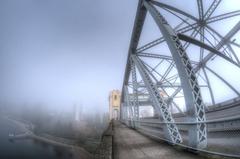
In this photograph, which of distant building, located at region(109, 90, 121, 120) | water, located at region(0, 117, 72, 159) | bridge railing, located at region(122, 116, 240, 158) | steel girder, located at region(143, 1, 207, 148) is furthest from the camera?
distant building, located at region(109, 90, 121, 120)

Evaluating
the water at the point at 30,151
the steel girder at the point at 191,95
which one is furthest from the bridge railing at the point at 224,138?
the water at the point at 30,151

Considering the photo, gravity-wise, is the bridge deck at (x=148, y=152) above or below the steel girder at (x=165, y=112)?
below

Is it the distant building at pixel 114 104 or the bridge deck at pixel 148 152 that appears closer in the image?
the bridge deck at pixel 148 152

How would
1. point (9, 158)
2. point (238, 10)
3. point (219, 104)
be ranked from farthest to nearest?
point (9, 158) → point (219, 104) → point (238, 10)

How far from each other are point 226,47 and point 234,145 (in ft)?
24.1

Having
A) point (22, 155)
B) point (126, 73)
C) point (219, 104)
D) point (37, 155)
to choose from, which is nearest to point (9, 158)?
point (22, 155)

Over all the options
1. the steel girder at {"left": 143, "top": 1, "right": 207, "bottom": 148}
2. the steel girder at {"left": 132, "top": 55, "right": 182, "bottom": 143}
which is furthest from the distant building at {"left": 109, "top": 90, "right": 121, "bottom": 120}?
the steel girder at {"left": 143, "top": 1, "right": 207, "bottom": 148}

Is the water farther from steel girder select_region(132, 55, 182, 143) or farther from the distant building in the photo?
steel girder select_region(132, 55, 182, 143)

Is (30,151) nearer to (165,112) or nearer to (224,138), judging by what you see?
(165,112)

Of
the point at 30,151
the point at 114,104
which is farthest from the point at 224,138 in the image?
the point at 30,151

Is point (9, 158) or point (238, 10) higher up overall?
point (238, 10)

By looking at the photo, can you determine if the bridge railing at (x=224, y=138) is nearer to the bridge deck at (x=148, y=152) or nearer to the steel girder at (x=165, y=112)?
the steel girder at (x=165, y=112)

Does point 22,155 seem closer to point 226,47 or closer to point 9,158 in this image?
point 9,158

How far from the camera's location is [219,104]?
1410 cm
